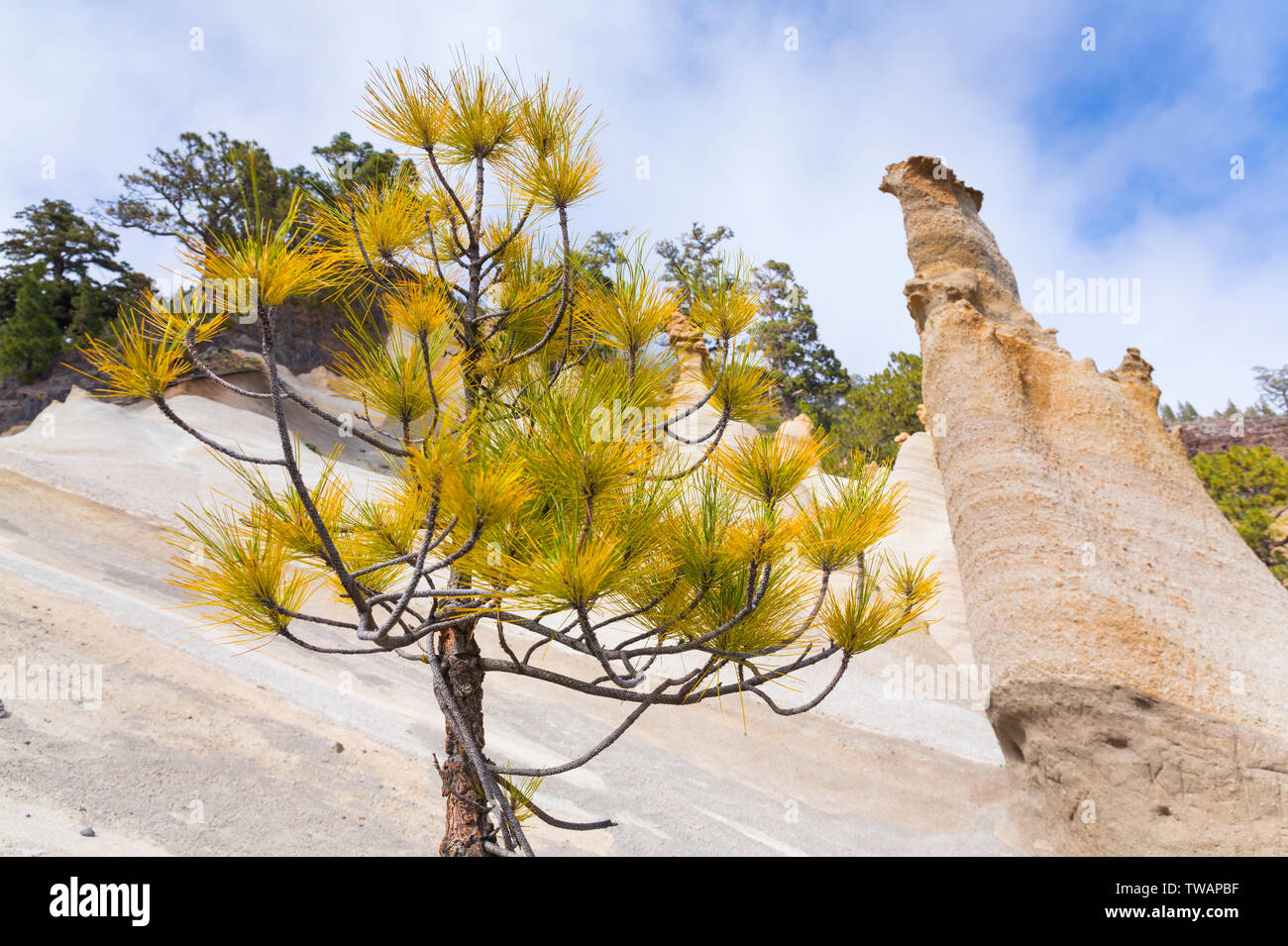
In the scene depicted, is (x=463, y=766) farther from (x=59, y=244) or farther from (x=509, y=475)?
(x=59, y=244)

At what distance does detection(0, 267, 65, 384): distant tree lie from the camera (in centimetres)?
1828

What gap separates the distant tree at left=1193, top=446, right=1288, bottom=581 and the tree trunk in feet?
48.2

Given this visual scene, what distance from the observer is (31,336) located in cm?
1852

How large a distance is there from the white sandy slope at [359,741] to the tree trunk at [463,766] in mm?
2402

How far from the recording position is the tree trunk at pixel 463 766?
2.66m

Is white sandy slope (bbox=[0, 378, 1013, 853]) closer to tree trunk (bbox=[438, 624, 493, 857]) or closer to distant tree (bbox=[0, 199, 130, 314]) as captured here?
tree trunk (bbox=[438, 624, 493, 857])

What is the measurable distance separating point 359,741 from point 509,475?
5.23 metres

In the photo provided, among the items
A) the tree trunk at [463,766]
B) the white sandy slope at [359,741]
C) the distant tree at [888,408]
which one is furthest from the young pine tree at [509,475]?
the distant tree at [888,408]

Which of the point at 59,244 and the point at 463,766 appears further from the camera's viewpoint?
the point at 59,244

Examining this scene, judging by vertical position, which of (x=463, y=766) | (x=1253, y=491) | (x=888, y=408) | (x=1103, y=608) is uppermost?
(x=888, y=408)

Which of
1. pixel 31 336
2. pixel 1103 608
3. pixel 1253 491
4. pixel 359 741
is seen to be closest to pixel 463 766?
pixel 359 741

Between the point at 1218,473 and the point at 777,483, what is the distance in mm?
15471

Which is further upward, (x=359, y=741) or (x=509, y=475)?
(x=509, y=475)
